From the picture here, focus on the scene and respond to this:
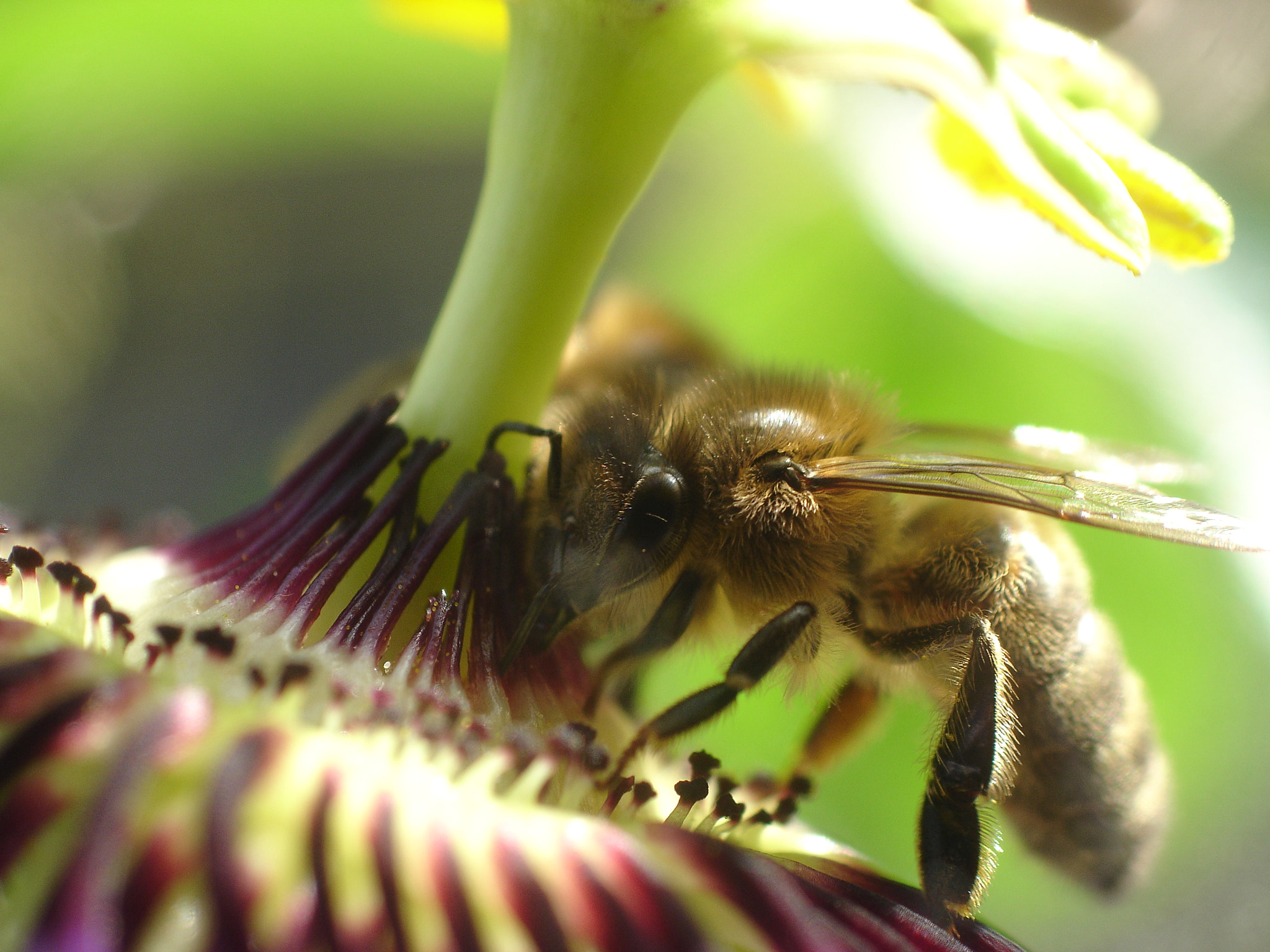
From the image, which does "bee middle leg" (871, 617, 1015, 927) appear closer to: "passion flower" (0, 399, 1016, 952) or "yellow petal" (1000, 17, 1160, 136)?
"passion flower" (0, 399, 1016, 952)

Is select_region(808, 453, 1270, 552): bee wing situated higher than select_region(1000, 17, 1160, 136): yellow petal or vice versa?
select_region(1000, 17, 1160, 136): yellow petal

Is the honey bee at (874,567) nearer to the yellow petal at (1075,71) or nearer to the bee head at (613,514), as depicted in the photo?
the bee head at (613,514)

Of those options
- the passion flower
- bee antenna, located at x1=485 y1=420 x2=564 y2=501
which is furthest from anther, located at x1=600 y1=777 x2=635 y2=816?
bee antenna, located at x1=485 y1=420 x2=564 y2=501

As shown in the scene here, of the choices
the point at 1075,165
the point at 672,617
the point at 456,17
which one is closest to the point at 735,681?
the point at 672,617

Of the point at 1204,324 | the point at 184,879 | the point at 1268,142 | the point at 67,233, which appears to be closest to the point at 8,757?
the point at 184,879

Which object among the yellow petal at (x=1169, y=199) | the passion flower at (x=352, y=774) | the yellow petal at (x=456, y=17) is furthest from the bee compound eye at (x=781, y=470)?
the yellow petal at (x=456, y=17)

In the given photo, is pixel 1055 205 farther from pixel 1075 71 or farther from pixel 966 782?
pixel 966 782

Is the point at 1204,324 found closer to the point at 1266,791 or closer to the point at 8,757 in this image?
the point at 1266,791
